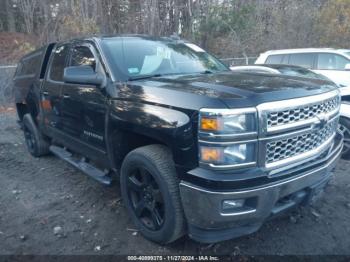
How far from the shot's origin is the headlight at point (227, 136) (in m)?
2.39

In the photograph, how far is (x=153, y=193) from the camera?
3.04m

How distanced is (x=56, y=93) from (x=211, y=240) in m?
2.96

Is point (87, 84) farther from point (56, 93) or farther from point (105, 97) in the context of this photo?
point (56, 93)

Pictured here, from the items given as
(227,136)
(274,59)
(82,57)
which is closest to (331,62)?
(274,59)

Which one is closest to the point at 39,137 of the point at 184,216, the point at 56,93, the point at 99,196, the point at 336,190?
the point at 56,93

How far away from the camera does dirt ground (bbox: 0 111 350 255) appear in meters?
3.15

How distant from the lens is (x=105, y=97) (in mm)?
3453

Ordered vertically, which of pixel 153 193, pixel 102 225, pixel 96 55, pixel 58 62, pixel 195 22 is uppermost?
pixel 195 22

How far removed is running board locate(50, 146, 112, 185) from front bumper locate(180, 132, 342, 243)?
54.3 inches

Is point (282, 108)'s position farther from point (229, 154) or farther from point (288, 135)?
point (229, 154)

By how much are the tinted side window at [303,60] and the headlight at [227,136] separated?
6.85m

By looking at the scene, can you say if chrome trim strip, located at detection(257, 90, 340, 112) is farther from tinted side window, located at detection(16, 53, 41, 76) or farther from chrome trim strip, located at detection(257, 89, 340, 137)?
tinted side window, located at detection(16, 53, 41, 76)

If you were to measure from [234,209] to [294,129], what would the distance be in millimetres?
784

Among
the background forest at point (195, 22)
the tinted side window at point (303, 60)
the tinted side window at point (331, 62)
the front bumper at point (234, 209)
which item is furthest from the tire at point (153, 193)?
the background forest at point (195, 22)
